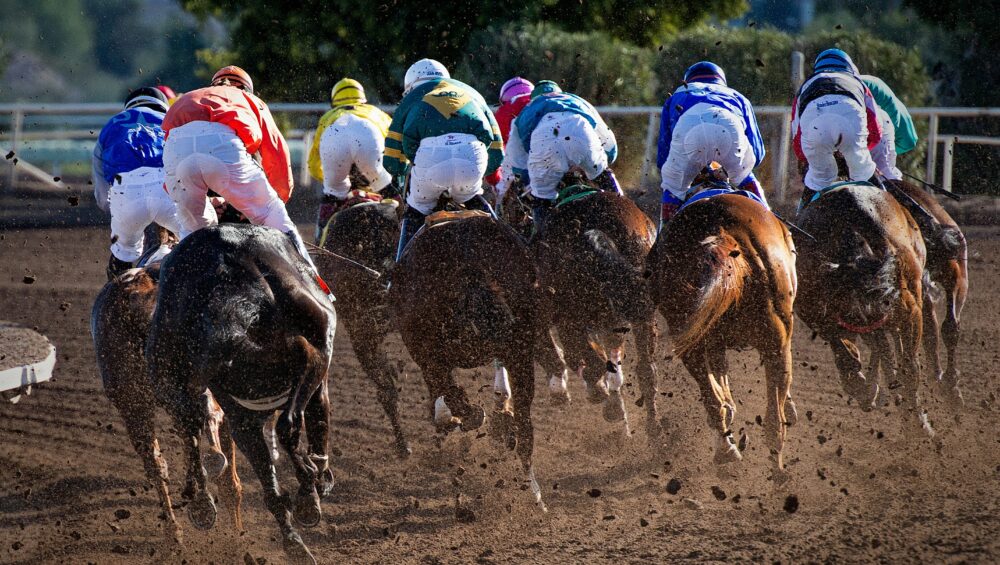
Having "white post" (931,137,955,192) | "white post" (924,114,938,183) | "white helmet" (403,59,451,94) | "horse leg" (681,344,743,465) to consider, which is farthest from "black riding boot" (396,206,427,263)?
"white post" (924,114,938,183)

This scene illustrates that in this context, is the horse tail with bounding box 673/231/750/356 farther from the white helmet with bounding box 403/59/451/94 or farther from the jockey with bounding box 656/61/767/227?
the white helmet with bounding box 403/59/451/94

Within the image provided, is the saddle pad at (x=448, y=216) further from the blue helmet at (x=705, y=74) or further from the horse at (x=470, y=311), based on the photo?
the blue helmet at (x=705, y=74)

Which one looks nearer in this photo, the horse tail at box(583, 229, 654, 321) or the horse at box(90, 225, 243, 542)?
the horse at box(90, 225, 243, 542)

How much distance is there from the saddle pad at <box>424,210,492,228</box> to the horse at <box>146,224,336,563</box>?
868 millimetres

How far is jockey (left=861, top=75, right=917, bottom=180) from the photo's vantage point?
20.8 ft

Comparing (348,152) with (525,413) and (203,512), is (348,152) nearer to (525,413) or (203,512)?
(525,413)

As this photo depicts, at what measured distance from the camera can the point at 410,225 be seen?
5.43 meters

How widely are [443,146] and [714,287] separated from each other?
5.21 feet

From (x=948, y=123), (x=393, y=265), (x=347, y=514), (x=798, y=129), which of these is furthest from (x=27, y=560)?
(x=948, y=123)

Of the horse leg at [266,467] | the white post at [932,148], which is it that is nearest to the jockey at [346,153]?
the horse leg at [266,467]

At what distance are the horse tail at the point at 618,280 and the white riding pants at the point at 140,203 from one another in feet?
6.30

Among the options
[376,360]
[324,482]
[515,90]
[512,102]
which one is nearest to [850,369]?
[376,360]

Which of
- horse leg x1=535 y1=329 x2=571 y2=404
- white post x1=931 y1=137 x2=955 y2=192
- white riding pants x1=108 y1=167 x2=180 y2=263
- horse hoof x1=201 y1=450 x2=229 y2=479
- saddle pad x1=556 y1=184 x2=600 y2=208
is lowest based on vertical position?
white post x1=931 y1=137 x2=955 y2=192

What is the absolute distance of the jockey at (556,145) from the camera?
580 cm
